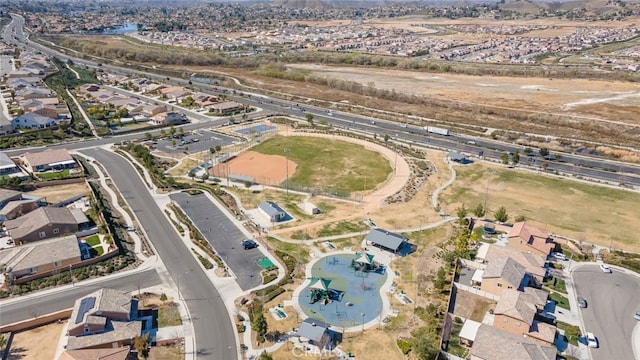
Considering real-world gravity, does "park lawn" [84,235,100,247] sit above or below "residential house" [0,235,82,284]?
below

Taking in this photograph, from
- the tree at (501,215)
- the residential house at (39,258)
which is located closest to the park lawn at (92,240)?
the residential house at (39,258)

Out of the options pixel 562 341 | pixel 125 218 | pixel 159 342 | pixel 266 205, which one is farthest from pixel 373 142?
pixel 159 342

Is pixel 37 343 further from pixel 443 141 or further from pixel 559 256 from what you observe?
pixel 443 141

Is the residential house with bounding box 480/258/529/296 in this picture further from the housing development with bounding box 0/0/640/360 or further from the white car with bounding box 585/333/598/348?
the white car with bounding box 585/333/598/348

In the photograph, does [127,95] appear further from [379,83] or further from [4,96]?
[379,83]

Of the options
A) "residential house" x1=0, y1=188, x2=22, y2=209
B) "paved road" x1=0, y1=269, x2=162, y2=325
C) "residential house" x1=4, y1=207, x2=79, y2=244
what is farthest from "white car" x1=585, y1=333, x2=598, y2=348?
"residential house" x1=0, y1=188, x2=22, y2=209

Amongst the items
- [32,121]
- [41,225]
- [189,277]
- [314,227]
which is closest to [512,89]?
[314,227]

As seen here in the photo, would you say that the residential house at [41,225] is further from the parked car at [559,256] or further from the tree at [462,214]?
the parked car at [559,256]
